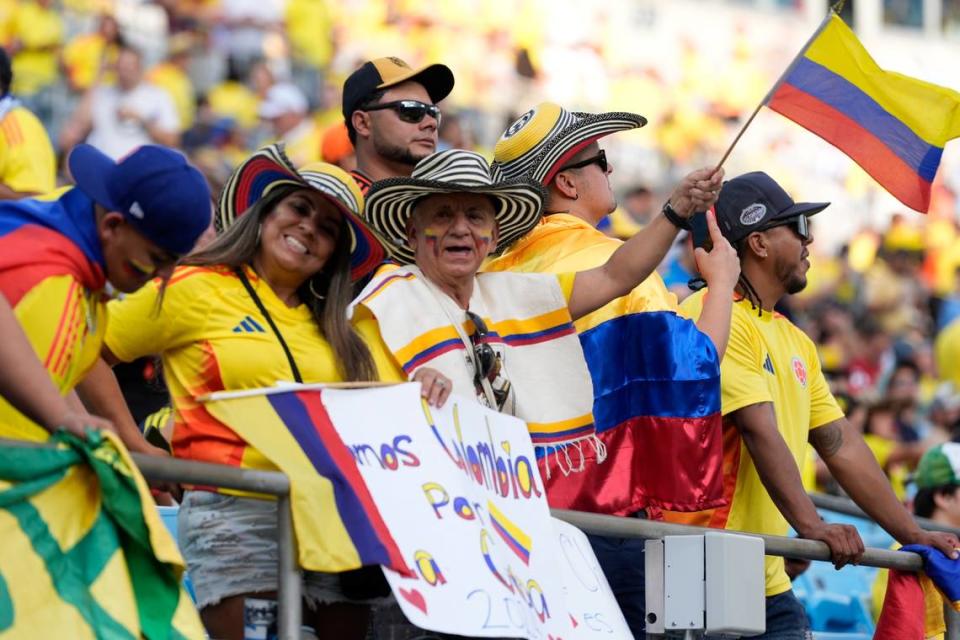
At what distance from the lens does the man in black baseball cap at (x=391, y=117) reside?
623 centimetres

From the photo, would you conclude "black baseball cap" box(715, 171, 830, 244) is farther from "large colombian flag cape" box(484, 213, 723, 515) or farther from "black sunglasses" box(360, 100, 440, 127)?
"black sunglasses" box(360, 100, 440, 127)

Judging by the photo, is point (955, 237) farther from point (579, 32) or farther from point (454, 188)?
point (454, 188)

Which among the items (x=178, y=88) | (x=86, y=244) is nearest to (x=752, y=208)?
(x=86, y=244)

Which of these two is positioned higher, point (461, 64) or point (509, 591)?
point (461, 64)

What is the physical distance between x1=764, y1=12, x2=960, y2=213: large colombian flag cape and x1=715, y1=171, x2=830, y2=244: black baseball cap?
262mm

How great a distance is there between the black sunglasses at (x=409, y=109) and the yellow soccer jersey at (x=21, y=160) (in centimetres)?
162

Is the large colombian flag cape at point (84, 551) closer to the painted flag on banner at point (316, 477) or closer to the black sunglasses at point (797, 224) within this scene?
the painted flag on banner at point (316, 477)

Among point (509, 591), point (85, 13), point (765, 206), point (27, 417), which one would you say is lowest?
point (509, 591)

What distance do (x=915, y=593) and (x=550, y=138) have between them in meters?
2.11

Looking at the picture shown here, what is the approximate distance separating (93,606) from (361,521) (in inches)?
28.8

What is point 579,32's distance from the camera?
79.0 ft

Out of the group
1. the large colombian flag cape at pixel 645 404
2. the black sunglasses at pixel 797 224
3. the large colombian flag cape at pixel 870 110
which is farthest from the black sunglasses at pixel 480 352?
the large colombian flag cape at pixel 870 110

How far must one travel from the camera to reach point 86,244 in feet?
13.4

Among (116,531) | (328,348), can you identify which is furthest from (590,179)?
(116,531)
